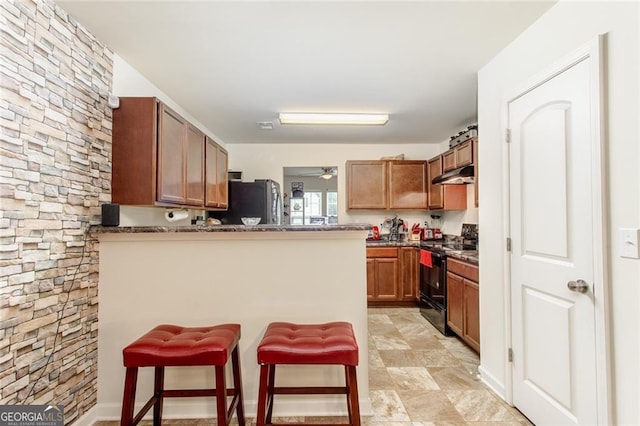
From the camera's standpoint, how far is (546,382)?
1748mm

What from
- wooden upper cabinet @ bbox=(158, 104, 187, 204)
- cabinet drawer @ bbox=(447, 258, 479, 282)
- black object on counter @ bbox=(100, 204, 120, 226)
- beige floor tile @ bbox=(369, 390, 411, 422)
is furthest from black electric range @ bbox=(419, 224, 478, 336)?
black object on counter @ bbox=(100, 204, 120, 226)

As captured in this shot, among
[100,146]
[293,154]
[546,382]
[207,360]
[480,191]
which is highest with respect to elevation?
[293,154]

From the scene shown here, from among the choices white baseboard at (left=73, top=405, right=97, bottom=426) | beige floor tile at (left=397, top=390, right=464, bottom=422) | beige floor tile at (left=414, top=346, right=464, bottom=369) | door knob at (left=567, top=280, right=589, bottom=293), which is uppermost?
door knob at (left=567, top=280, right=589, bottom=293)

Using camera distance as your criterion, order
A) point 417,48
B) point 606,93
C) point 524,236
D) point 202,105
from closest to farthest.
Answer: point 606,93 → point 524,236 → point 417,48 → point 202,105

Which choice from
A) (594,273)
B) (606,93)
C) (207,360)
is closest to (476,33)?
(606,93)

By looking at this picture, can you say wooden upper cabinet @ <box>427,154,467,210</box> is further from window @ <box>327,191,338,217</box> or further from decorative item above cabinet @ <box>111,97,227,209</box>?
decorative item above cabinet @ <box>111,97,227,209</box>

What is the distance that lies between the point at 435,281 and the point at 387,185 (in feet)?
5.55

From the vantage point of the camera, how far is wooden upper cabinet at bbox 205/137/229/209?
3123mm

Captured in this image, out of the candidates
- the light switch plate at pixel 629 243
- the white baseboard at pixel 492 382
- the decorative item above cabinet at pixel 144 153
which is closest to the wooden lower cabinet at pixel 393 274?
the white baseboard at pixel 492 382

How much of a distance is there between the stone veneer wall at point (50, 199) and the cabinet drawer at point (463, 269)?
2.86 m

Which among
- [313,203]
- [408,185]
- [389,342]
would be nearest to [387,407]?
[389,342]

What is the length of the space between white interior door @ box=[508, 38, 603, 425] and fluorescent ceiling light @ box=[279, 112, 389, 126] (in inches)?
61.9

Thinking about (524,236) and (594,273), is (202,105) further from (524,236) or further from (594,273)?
(594,273)

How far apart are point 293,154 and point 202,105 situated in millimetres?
1905
